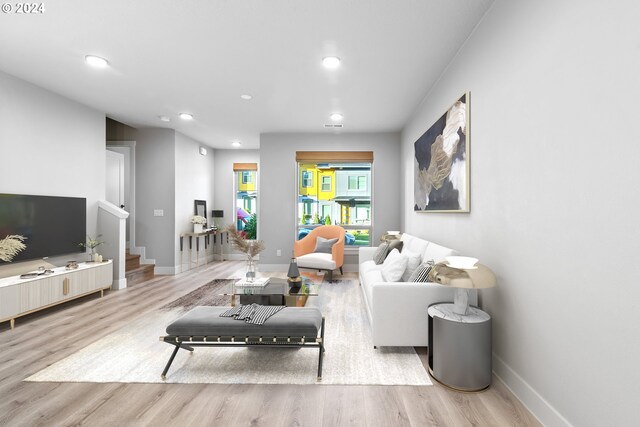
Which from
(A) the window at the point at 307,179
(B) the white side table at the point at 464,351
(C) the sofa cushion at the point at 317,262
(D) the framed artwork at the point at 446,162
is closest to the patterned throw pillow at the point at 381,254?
(D) the framed artwork at the point at 446,162

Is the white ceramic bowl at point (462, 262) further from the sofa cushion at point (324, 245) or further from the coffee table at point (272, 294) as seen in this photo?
the sofa cushion at point (324, 245)

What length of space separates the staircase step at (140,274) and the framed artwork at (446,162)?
15.6 ft

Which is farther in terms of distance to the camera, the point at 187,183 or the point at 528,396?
the point at 187,183

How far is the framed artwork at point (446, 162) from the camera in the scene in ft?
8.91

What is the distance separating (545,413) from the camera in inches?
67.0

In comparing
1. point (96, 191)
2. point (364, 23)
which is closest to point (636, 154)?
point (364, 23)

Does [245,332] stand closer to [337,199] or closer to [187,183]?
[337,199]

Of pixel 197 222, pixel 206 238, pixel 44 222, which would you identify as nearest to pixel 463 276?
pixel 44 222

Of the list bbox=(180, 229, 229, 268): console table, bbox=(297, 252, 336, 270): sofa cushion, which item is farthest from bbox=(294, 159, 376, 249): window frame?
bbox=(180, 229, 229, 268): console table

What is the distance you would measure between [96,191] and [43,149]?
0.95m

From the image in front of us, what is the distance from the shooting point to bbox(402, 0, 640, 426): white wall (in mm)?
1249

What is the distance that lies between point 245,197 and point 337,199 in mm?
2748

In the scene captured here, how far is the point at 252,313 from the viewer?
91.0 inches

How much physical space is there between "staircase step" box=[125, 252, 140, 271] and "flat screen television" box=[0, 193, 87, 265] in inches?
43.3
